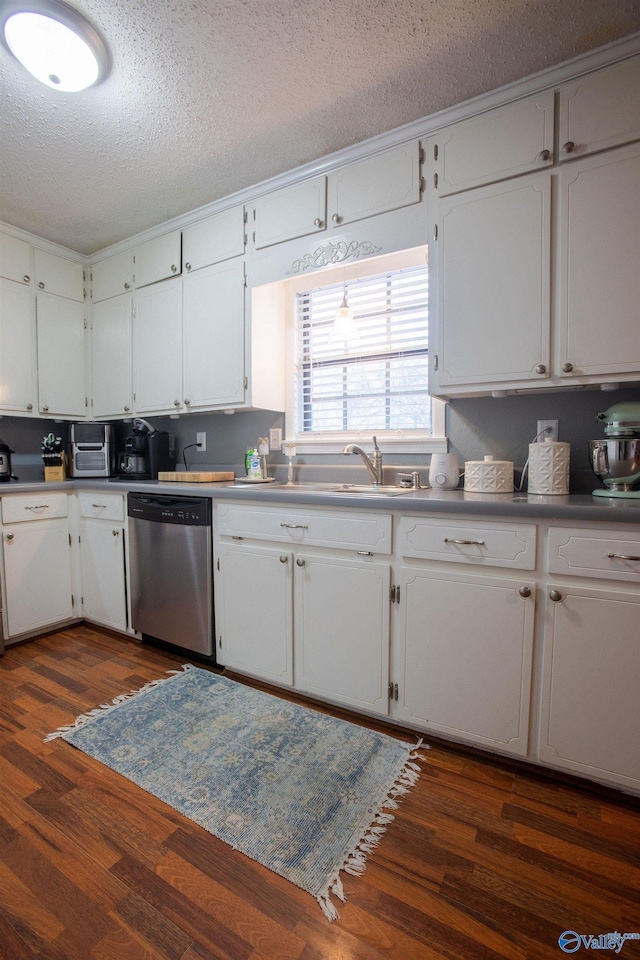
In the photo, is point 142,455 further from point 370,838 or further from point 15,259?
point 370,838

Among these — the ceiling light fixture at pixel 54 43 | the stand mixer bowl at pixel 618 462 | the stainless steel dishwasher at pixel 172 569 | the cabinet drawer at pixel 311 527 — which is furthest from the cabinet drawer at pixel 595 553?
the ceiling light fixture at pixel 54 43

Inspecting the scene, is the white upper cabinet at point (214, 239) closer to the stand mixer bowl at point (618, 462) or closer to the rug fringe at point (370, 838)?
the stand mixer bowl at point (618, 462)

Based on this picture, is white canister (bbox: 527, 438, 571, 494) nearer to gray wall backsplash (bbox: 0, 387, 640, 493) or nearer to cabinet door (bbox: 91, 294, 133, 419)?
gray wall backsplash (bbox: 0, 387, 640, 493)

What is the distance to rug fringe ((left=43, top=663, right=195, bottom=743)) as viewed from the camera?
1773mm

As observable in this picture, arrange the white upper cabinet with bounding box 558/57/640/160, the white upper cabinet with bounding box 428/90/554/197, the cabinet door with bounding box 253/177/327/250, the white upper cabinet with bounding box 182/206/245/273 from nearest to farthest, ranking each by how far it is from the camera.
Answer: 1. the white upper cabinet with bounding box 558/57/640/160
2. the white upper cabinet with bounding box 428/90/554/197
3. the cabinet door with bounding box 253/177/327/250
4. the white upper cabinet with bounding box 182/206/245/273

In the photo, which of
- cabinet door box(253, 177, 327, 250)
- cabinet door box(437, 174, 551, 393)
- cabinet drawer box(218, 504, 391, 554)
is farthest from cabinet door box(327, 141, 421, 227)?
cabinet drawer box(218, 504, 391, 554)

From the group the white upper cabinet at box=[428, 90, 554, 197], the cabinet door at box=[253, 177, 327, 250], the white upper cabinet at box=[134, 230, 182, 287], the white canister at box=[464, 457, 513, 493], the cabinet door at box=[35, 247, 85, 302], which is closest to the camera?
the white upper cabinet at box=[428, 90, 554, 197]

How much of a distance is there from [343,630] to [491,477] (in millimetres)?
882

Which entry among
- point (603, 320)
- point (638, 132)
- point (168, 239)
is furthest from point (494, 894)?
point (168, 239)

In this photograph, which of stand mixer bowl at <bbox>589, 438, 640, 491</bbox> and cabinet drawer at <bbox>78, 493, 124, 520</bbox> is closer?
stand mixer bowl at <bbox>589, 438, 640, 491</bbox>

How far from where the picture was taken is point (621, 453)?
1563mm

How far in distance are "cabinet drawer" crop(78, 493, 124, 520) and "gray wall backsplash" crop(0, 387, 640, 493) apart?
0.65 metres

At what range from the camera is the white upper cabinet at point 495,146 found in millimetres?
1691

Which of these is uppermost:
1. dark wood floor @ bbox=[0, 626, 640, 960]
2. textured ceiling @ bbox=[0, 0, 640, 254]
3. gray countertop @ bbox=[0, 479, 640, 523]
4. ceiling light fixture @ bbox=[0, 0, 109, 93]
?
textured ceiling @ bbox=[0, 0, 640, 254]
